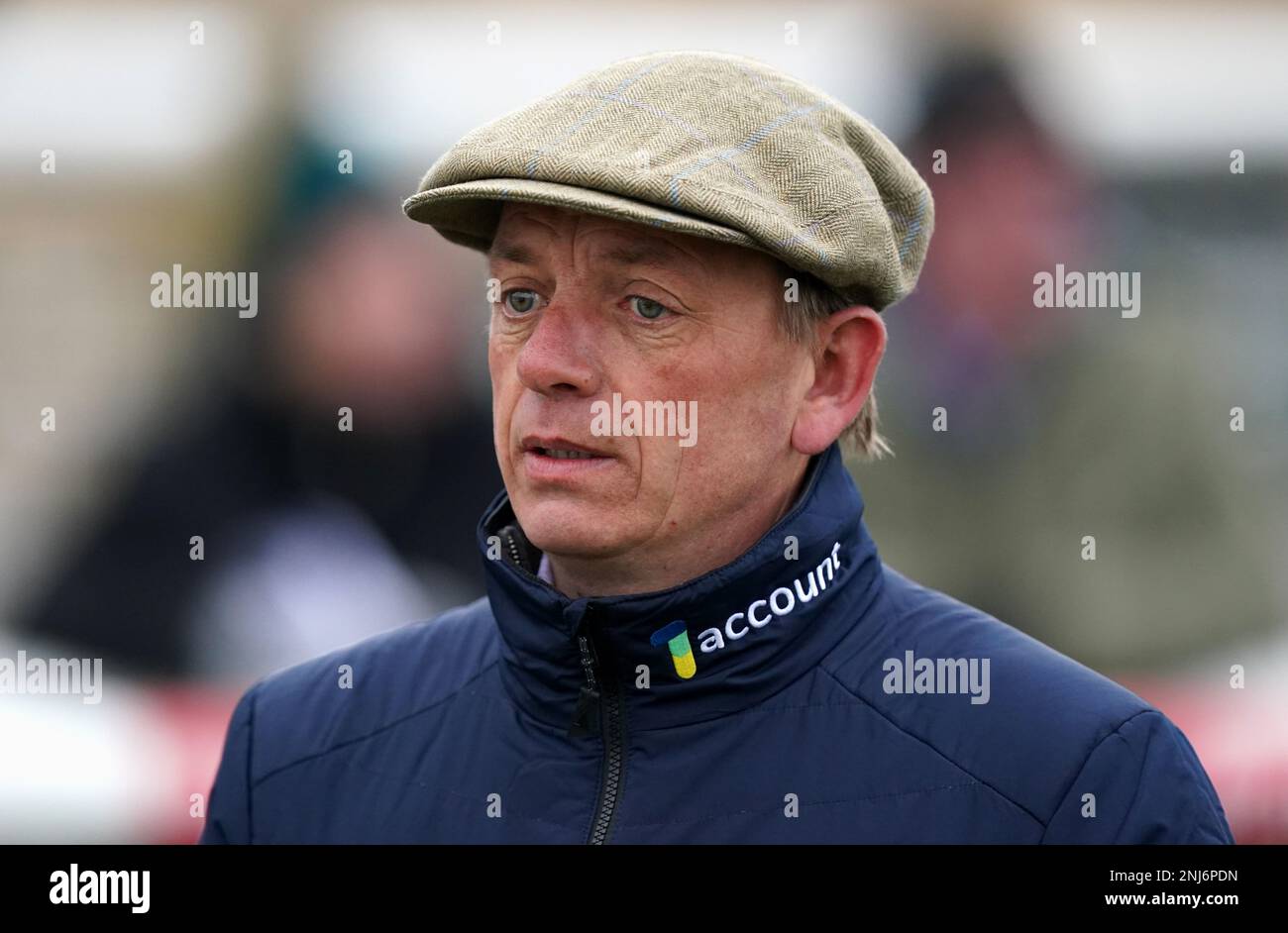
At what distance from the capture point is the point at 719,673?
90.5 inches

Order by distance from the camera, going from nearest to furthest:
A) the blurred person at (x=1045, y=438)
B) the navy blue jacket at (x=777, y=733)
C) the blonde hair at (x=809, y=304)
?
the navy blue jacket at (x=777, y=733) < the blonde hair at (x=809, y=304) < the blurred person at (x=1045, y=438)

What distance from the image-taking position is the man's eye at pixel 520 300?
2.42 metres

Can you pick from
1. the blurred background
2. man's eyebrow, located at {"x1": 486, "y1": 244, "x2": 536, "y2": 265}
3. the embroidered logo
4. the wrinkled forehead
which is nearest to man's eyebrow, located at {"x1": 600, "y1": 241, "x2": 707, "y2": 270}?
the wrinkled forehead

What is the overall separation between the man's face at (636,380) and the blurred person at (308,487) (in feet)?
9.95

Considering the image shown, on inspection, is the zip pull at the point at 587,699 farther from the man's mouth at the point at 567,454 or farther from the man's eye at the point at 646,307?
the man's eye at the point at 646,307

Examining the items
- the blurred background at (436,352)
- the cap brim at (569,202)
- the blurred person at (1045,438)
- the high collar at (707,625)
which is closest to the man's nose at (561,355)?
the cap brim at (569,202)

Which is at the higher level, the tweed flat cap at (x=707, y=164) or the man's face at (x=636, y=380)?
the tweed flat cap at (x=707, y=164)

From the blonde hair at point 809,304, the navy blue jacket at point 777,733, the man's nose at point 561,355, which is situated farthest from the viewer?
the blonde hair at point 809,304

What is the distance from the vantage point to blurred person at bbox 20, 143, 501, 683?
5.37 metres

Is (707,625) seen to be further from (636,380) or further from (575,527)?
(636,380)

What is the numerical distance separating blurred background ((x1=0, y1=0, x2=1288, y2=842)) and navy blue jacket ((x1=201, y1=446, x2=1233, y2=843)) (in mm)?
2768

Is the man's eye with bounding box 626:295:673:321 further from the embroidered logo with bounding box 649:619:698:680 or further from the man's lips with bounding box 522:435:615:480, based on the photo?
the embroidered logo with bounding box 649:619:698:680

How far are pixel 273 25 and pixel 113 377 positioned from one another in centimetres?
149

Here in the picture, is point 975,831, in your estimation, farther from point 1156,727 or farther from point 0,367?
point 0,367
